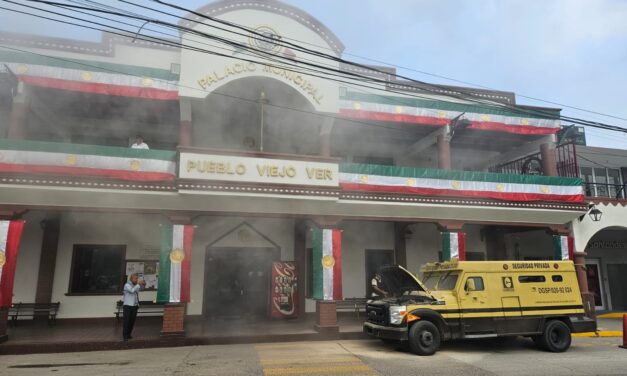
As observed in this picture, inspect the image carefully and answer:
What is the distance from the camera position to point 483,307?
7738 millimetres

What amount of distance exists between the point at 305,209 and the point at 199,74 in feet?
12.9

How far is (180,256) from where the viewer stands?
29.5ft

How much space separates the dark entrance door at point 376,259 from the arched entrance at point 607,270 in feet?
26.6

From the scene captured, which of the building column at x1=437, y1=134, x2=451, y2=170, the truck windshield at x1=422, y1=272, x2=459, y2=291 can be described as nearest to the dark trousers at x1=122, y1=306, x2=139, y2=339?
→ the truck windshield at x1=422, y1=272, x2=459, y2=291

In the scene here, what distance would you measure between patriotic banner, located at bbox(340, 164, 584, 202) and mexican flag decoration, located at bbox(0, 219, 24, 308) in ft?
22.8

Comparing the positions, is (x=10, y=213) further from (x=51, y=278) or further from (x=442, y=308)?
(x=442, y=308)

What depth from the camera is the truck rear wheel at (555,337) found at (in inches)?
309

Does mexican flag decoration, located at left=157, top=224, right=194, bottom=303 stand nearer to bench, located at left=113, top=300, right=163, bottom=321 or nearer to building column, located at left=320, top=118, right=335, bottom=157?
bench, located at left=113, top=300, right=163, bottom=321

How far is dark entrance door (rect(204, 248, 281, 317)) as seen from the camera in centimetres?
1130

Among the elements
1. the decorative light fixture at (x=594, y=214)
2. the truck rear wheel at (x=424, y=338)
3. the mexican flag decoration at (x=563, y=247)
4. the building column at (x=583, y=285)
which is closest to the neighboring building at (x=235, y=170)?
the mexican flag decoration at (x=563, y=247)

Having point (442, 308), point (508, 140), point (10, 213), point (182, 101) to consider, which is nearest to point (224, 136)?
point (182, 101)

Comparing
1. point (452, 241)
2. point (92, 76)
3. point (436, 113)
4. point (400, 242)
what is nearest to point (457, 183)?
point (452, 241)

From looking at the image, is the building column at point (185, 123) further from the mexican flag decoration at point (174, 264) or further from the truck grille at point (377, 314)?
the truck grille at point (377, 314)

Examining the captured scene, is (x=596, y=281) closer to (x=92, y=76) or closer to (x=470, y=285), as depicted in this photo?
(x=470, y=285)
